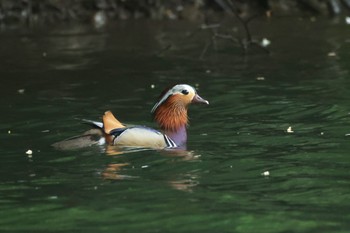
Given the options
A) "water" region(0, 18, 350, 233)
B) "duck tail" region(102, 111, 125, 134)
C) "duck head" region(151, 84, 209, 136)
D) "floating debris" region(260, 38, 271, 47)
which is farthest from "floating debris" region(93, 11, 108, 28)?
"duck tail" region(102, 111, 125, 134)

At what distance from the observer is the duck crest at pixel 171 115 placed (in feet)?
35.2

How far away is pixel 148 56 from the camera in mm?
17797

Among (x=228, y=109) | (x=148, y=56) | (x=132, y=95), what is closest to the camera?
(x=228, y=109)

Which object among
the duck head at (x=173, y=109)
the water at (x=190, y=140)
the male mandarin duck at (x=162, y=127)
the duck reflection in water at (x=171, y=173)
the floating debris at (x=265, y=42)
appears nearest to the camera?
the water at (x=190, y=140)

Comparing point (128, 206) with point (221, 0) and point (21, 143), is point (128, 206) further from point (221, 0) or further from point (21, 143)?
point (221, 0)

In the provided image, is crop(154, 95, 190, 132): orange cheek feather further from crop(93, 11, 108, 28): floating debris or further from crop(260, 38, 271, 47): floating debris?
crop(93, 11, 108, 28): floating debris

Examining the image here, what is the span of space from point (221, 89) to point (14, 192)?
5884 mm

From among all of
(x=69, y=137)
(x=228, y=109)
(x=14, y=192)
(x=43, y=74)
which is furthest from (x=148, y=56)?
(x=14, y=192)

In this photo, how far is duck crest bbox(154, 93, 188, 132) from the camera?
10719mm

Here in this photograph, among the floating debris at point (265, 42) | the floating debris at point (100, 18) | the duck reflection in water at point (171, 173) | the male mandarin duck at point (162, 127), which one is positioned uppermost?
the floating debris at point (100, 18)

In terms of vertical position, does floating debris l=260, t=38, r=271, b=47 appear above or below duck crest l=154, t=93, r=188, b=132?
above

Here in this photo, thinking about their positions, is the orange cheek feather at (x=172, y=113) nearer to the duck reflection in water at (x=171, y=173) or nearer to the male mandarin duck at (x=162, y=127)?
the male mandarin duck at (x=162, y=127)

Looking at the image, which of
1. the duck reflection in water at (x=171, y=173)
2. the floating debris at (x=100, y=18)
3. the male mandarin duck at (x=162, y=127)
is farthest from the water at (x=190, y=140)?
the floating debris at (x=100, y=18)

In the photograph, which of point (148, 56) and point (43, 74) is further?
point (148, 56)
